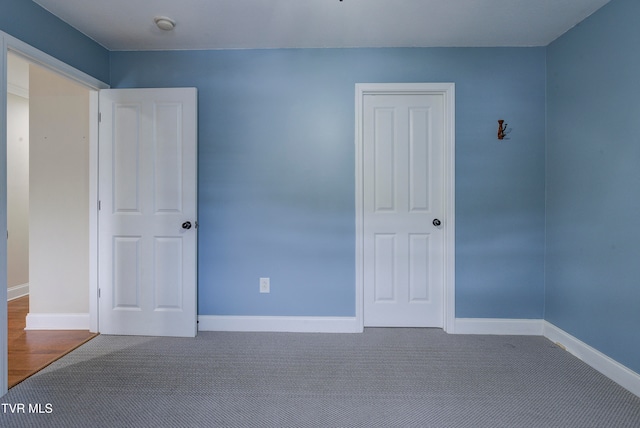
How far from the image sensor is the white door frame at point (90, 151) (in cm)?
177

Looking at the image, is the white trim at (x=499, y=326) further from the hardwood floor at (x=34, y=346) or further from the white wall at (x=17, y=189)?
the white wall at (x=17, y=189)

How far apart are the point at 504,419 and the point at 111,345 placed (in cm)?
271

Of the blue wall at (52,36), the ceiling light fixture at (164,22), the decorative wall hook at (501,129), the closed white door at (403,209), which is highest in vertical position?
the ceiling light fixture at (164,22)

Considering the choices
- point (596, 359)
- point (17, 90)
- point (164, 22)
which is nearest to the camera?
point (596, 359)

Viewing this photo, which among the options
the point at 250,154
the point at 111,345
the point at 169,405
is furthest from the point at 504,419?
the point at 111,345

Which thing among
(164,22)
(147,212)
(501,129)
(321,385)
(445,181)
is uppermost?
(164,22)

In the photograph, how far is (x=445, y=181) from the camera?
103 inches

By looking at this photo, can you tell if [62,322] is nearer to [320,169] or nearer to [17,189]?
[17,189]

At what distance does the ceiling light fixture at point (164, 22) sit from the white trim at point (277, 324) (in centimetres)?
230

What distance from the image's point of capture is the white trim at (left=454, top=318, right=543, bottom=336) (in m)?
2.57

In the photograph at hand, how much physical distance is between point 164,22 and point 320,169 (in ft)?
5.11

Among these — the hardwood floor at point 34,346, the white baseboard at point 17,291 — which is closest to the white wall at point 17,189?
the white baseboard at point 17,291

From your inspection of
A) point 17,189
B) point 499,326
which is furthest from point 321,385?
point 17,189

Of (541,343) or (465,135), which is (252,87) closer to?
(465,135)
